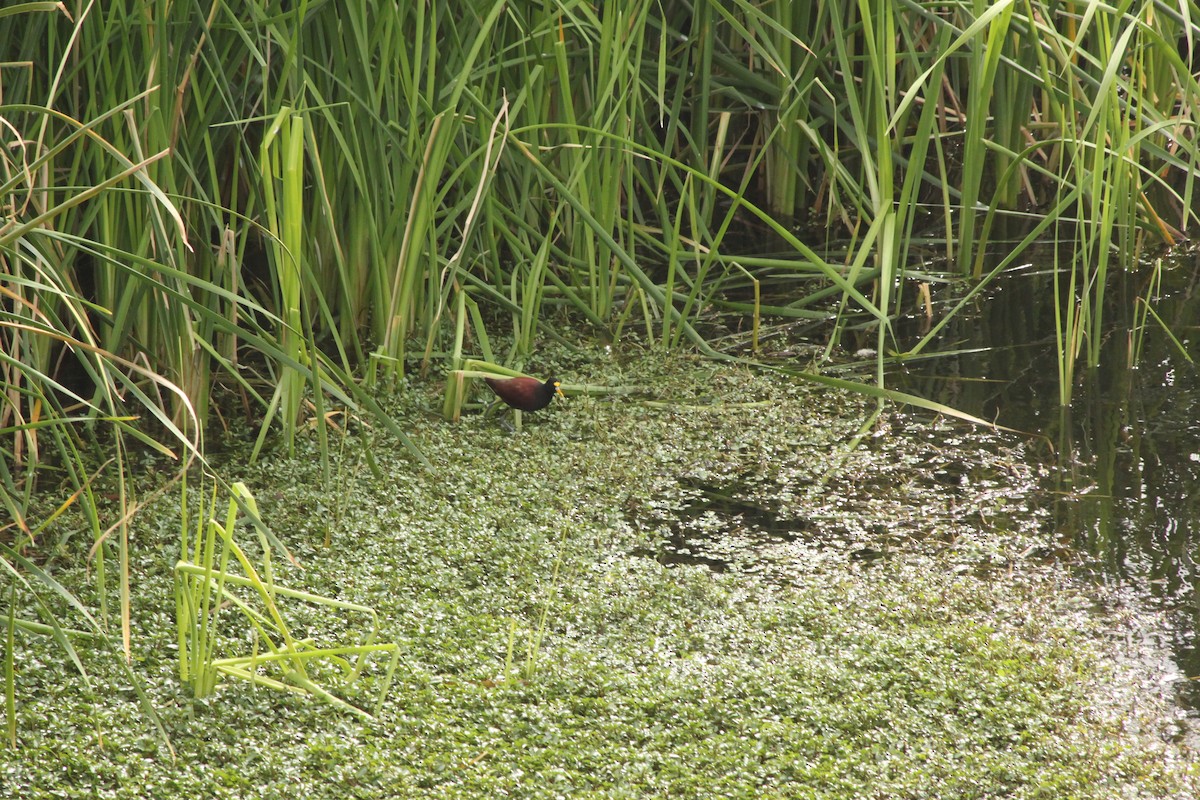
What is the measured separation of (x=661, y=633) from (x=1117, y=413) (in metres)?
1.69

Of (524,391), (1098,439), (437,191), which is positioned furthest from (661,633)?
(437,191)

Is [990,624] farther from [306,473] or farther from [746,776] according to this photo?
[306,473]

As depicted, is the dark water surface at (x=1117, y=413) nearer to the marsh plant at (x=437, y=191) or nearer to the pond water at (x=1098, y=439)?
the pond water at (x=1098, y=439)

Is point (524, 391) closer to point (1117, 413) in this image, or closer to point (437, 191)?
point (437, 191)

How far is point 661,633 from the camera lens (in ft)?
9.84

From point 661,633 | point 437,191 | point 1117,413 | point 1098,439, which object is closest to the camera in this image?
point 661,633

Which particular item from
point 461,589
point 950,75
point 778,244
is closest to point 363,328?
point 461,589

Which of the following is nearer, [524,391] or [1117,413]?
[524,391]

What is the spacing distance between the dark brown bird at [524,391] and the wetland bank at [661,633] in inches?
3.7

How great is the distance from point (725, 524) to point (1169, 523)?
1.06 m

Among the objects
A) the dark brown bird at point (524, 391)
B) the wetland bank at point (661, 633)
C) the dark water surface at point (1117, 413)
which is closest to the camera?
the wetland bank at point (661, 633)

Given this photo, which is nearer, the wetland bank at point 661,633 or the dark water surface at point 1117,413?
the wetland bank at point 661,633

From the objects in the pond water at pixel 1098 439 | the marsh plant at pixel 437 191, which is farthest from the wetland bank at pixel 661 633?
the marsh plant at pixel 437 191

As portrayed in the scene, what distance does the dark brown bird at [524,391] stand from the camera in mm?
3830
